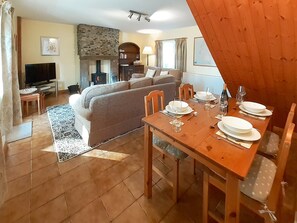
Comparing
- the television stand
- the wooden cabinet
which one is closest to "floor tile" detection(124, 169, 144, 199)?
the television stand

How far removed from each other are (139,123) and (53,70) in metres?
3.88

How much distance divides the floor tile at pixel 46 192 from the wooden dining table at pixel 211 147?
0.91m

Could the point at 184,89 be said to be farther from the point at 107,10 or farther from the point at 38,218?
the point at 107,10

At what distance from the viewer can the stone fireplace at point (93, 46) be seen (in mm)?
6143

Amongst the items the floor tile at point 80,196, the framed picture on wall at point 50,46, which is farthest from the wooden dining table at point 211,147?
the framed picture on wall at point 50,46

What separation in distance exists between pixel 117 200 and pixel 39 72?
4779 millimetres

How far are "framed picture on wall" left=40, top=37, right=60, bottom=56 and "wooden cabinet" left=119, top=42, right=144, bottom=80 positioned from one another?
249cm

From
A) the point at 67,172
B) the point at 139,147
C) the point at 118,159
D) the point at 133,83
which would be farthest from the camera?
the point at 133,83

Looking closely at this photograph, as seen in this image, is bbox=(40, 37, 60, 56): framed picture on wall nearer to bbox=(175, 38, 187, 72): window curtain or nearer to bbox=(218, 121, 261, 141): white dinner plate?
bbox=(175, 38, 187, 72): window curtain

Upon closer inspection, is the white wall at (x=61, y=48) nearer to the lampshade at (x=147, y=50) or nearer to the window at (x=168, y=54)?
the lampshade at (x=147, y=50)

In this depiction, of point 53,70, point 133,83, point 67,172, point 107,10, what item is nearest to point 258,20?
point 133,83

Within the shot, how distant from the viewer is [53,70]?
5.58 meters

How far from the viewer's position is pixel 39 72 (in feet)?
16.7

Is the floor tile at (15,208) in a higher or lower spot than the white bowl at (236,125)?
lower
